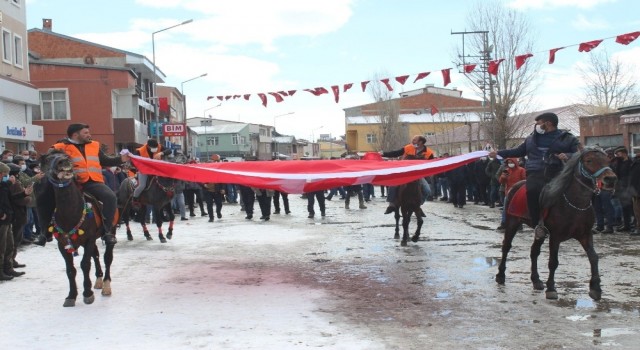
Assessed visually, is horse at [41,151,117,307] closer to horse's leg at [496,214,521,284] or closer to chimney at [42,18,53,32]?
horse's leg at [496,214,521,284]

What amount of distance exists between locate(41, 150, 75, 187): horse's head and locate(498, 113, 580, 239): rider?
232 inches

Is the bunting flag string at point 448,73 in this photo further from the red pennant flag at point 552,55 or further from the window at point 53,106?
the window at point 53,106

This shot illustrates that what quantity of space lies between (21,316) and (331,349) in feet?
12.9

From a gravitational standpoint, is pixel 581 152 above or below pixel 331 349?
above

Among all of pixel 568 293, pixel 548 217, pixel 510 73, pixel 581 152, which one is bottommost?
pixel 568 293

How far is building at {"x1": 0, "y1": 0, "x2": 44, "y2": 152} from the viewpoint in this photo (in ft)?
97.0

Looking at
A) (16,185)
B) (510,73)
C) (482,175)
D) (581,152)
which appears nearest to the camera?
(581,152)

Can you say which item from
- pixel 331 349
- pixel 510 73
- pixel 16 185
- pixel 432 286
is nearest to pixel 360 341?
pixel 331 349

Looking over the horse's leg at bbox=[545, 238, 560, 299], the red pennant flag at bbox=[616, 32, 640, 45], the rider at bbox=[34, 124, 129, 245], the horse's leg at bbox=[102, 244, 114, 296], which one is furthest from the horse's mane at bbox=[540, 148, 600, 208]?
the red pennant flag at bbox=[616, 32, 640, 45]

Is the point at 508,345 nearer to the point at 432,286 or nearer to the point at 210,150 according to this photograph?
the point at 432,286

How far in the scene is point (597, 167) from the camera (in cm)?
812

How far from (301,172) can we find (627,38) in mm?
7876

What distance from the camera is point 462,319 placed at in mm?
7441

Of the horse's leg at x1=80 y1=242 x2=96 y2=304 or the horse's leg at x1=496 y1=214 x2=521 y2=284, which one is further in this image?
the horse's leg at x1=496 y1=214 x2=521 y2=284
